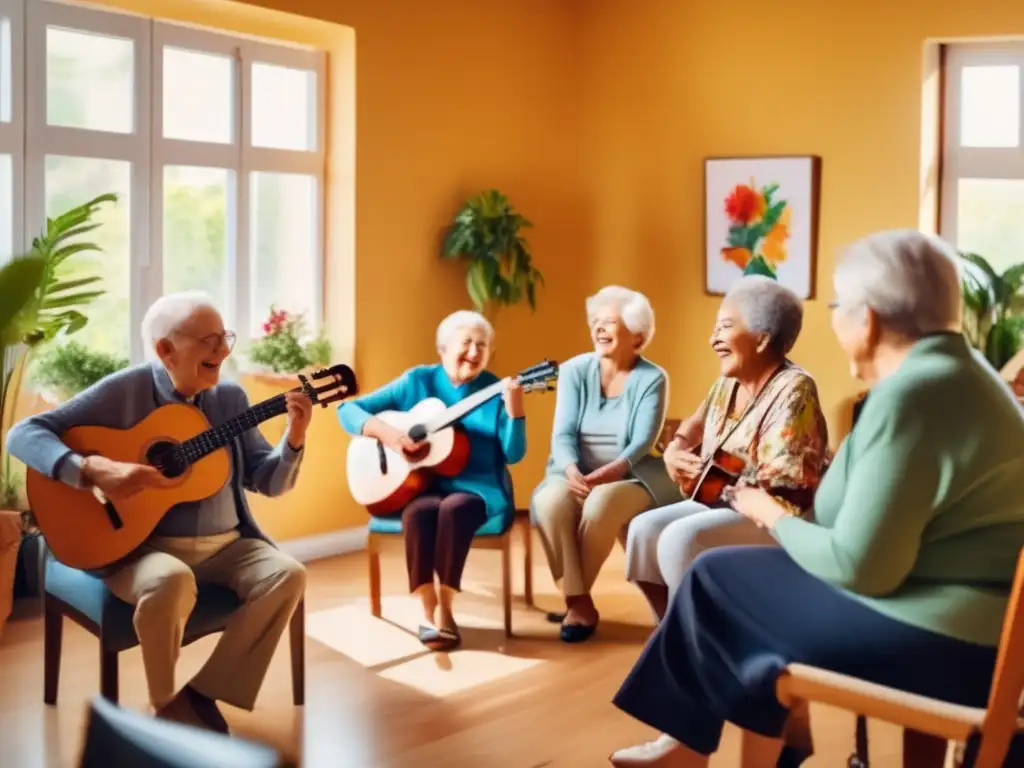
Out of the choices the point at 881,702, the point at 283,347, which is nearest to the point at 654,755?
the point at 881,702

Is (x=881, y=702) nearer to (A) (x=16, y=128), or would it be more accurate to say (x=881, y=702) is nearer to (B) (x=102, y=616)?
(B) (x=102, y=616)

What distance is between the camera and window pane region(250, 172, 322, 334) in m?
5.62

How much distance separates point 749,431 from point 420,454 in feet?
4.08

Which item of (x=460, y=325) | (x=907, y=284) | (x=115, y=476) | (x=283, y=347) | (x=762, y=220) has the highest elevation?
(x=762, y=220)

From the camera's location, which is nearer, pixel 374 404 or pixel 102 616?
pixel 102 616

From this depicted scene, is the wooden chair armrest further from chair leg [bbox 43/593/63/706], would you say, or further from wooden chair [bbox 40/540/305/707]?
chair leg [bbox 43/593/63/706]

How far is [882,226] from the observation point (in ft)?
19.5

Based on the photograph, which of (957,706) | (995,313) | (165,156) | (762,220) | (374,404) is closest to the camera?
(957,706)

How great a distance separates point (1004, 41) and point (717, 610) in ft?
13.7

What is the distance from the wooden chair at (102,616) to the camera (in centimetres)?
328

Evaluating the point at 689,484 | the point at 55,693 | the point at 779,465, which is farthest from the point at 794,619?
the point at 55,693

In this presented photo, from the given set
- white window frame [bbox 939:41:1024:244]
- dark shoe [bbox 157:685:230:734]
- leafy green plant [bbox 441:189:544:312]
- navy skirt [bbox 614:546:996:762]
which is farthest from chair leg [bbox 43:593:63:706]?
white window frame [bbox 939:41:1024:244]

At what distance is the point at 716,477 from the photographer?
360 cm

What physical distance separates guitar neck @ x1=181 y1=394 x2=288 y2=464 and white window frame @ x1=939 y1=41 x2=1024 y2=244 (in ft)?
11.9
